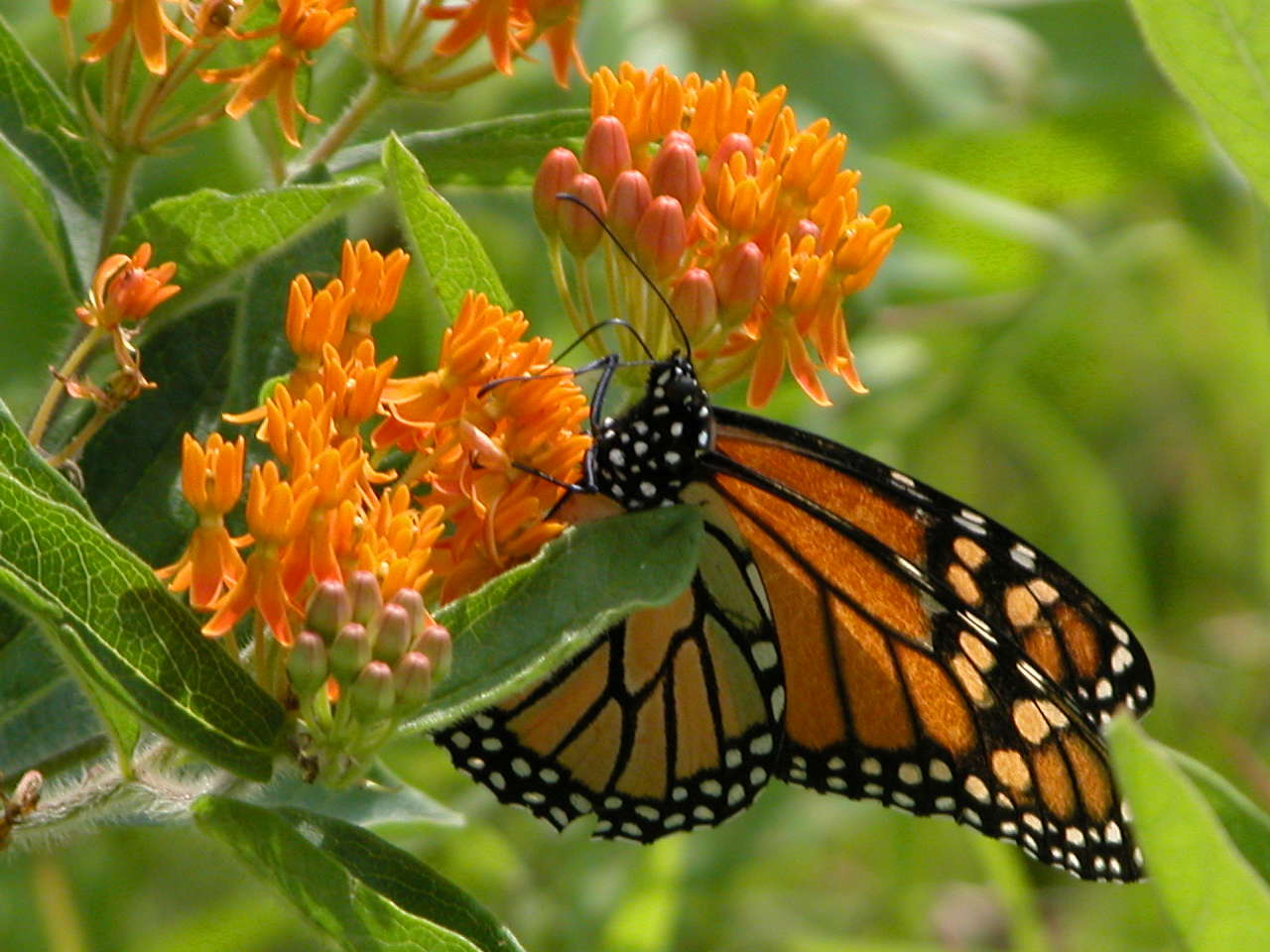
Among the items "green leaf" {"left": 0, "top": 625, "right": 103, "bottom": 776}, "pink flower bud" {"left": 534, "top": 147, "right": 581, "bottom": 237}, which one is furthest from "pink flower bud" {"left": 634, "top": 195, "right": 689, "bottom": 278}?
"green leaf" {"left": 0, "top": 625, "right": 103, "bottom": 776}

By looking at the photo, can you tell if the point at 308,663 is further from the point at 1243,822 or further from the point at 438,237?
the point at 1243,822

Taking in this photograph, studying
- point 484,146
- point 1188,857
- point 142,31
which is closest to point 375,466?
point 484,146

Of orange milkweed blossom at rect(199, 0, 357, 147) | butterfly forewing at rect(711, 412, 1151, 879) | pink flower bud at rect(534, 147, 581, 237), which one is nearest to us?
orange milkweed blossom at rect(199, 0, 357, 147)

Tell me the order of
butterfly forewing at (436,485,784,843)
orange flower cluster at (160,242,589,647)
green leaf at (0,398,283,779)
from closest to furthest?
green leaf at (0,398,283,779) < orange flower cluster at (160,242,589,647) < butterfly forewing at (436,485,784,843)

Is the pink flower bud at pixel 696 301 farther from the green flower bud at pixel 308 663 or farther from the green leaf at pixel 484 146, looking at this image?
the green flower bud at pixel 308 663

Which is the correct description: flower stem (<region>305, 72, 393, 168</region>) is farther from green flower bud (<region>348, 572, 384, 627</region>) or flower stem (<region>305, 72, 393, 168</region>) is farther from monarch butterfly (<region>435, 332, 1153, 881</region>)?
green flower bud (<region>348, 572, 384, 627</region>)

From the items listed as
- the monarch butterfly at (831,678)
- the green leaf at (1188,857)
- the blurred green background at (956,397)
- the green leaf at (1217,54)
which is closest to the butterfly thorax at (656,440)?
the monarch butterfly at (831,678)
